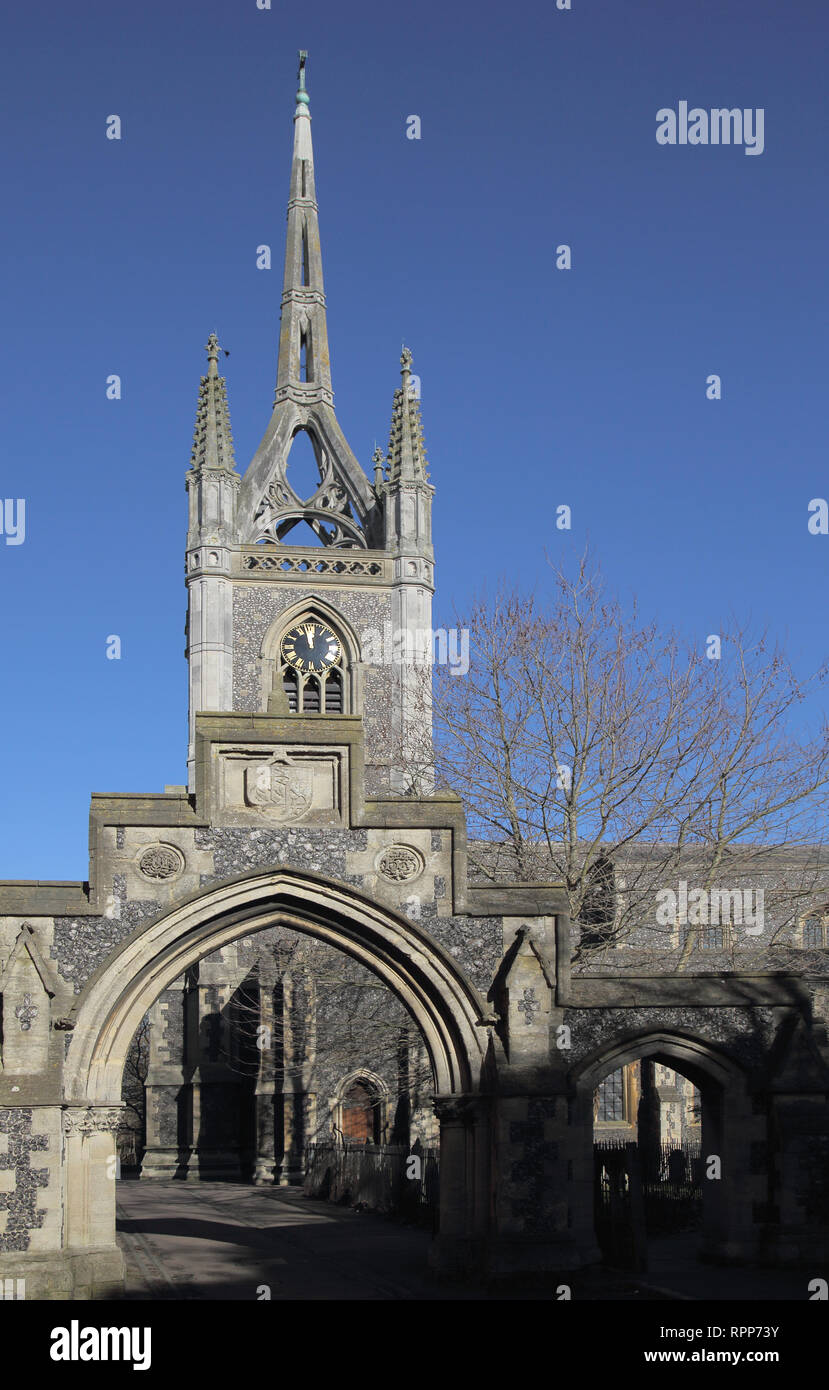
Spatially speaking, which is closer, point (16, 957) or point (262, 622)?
point (16, 957)

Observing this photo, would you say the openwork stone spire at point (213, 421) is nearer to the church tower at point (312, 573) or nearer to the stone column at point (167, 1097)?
the church tower at point (312, 573)

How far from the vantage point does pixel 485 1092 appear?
16922 millimetres

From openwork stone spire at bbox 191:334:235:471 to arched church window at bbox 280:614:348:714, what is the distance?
6175mm

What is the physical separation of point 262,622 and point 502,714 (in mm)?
26708

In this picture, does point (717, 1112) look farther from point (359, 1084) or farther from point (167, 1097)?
point (167, 1097)

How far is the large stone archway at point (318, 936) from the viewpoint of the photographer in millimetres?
16359

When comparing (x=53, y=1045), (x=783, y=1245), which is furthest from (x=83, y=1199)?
(x=783, y=1245)

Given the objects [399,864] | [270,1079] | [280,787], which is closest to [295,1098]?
[270,1079]

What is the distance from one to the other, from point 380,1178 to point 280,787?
13.0 metres

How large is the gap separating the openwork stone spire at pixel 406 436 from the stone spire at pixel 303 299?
3537 millimetres

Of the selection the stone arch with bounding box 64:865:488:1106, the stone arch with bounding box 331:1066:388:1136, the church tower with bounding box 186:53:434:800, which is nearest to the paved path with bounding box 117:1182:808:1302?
the stone arch with bounding box 64:865:488:1106

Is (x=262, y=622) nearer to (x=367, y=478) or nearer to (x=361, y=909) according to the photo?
(x=367, y=478)

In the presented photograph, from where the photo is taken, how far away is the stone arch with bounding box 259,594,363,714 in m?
49.2
